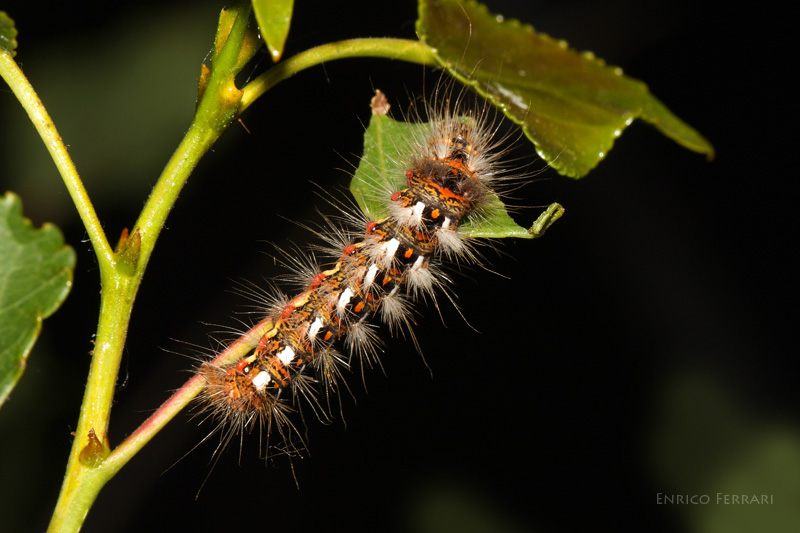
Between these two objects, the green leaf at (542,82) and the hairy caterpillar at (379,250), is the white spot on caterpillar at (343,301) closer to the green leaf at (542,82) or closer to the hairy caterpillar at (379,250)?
the hairy caterpillar at (379,250)

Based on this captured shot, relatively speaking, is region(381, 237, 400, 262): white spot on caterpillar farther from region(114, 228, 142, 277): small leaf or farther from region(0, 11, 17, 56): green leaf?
region(0, 11, 17, 56): green leaf

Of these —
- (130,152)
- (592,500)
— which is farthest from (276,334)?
(592,500)

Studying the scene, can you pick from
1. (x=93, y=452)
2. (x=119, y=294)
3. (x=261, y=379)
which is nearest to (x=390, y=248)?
(x=261, y=379)

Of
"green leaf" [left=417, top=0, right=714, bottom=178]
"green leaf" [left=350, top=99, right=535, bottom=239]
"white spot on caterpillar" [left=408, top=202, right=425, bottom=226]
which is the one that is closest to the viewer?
"green leaf" [left=417, top=0, right=714, bottom=178]

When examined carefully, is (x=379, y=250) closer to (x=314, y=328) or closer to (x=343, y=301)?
(x=343, y=301)

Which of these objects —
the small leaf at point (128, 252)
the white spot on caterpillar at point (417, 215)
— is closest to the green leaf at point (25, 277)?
the small leaf at point (128, 252)

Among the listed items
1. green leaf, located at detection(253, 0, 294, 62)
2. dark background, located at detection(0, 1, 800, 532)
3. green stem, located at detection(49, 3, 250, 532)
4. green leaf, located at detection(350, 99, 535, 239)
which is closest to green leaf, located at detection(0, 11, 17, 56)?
green stem, located at detection(49, 3, 250, 532)

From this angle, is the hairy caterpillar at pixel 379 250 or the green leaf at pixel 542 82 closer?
the green leaf at pixel 542 82

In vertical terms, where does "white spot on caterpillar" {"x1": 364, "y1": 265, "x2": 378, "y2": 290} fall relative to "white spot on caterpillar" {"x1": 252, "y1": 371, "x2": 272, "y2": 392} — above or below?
above
